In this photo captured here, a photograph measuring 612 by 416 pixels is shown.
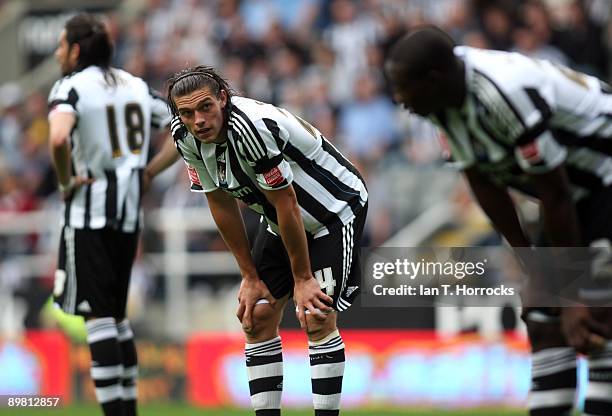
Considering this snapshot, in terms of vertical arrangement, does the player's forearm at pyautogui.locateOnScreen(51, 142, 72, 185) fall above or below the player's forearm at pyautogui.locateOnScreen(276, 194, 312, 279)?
above

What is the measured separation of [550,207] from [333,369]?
1766 millimetres

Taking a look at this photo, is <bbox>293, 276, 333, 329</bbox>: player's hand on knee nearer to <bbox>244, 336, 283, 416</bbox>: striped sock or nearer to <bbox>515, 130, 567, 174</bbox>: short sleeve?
<bbox>244, 336, 283, 416</bbox>: striped sock

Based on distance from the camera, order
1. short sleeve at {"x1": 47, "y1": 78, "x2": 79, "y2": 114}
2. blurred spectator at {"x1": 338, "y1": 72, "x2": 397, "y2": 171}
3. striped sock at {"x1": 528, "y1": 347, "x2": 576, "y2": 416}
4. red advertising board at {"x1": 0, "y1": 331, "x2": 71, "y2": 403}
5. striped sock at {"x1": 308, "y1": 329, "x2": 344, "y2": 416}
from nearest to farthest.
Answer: striped sock at {"x1": 528, "y1": 347, "x2": 576, "y2": 416}
striped sock at {"x1": 308, "y1": 329, "x2": 344, "y2": 416}
short sleeve at {"x1": 47, "y1": 78, "x2": 79, "y2": 114}
red advertising board at {"x1": 0, "y1": 331, "x2": 71, "y2": 403}
blurred spectator at {"x1": 338, "y1": 72, "x2": 397, "y2": 171}

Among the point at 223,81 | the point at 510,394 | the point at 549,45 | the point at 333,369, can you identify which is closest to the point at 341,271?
the point at 333,369

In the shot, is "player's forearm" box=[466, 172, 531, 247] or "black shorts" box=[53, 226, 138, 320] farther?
"black shorts" box=[53, 226, 138, 320]

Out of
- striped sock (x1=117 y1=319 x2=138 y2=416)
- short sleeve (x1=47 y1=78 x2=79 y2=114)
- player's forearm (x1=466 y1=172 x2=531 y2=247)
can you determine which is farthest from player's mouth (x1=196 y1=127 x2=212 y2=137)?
striped sock (x1=117 y1=319 x2=138 y2=416)

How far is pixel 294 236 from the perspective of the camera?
557cm

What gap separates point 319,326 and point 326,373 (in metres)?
Result: 0.27

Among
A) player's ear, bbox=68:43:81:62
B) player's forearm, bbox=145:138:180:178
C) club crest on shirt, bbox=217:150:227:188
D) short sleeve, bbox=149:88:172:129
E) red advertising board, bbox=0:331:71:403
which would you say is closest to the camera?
club crest on shirt, bbox=217:150:227:188

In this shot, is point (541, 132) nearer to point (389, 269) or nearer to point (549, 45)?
point (389, 269)

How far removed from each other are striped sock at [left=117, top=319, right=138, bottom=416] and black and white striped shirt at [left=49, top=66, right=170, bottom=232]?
701 mm

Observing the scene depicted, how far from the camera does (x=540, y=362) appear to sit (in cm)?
528

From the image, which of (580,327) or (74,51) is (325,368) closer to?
(580,327)

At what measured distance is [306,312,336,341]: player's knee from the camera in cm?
574
